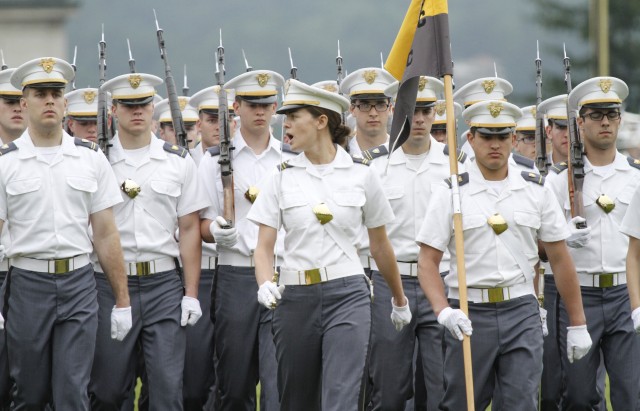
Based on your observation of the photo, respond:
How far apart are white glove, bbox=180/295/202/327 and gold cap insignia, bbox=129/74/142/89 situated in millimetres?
→ 1404

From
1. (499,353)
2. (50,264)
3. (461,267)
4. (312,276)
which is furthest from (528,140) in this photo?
(50,264)

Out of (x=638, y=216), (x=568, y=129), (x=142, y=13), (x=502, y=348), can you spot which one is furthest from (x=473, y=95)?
(x=142, y=13)

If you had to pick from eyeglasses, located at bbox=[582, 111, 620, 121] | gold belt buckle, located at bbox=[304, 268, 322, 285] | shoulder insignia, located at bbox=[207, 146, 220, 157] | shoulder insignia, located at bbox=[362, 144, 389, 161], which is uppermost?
eyeglasses, located at bbox=[582, 111, 620, 121]

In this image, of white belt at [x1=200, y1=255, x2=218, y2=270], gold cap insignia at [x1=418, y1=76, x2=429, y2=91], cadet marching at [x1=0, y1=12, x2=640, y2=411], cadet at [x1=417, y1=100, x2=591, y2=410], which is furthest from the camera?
white belt at [x1=200, y1=255, x2=218, y2=270]

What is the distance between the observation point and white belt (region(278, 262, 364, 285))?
29.9ft

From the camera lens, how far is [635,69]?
21.4 meters

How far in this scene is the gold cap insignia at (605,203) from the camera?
11.0 metres

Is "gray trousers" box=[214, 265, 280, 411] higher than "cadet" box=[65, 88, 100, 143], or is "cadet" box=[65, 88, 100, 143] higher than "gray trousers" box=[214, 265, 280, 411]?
"cadet" box=[65, 88, 100, 143]

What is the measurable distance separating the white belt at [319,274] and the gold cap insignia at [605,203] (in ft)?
7.99

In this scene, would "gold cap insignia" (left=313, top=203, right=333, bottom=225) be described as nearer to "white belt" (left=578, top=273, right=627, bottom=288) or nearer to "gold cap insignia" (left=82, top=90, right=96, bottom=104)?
"white belt" (left=578, top=273, right=627, bottom=288)

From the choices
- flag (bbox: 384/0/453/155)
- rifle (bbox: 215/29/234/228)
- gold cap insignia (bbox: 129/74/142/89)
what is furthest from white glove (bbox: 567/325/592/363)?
gold cap insignia (bbox: 129/74/142/89)

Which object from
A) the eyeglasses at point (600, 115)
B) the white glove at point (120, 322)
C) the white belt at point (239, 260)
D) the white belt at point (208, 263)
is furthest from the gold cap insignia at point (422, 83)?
the white glove at point (120, 322)

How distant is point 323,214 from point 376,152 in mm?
2005

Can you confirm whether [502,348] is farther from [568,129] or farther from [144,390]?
[144,390]
